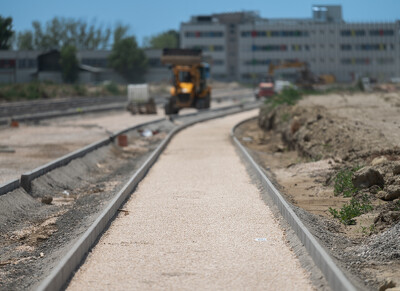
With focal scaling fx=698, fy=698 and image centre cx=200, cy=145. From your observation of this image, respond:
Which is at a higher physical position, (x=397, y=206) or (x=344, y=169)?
(x=397, y=206)

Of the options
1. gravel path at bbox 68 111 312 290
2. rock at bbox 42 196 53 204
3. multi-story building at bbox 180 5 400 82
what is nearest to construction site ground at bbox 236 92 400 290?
gravel path at bbox 68 111 312 290

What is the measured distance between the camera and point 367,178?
14.2m

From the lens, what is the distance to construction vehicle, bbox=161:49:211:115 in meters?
45.1

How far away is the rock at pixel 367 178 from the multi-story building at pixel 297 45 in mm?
120705

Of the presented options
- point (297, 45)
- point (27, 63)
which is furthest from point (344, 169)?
point (297, 45)

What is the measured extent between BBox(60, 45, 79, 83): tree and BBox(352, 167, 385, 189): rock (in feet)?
321

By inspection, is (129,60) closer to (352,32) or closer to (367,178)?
(352,32)

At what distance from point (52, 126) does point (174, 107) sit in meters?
11.2

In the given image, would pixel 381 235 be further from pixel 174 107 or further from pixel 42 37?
pixel 42 37

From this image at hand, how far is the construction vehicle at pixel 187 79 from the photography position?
148 feet

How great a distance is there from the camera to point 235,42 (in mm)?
141500

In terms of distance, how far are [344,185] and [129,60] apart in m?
108

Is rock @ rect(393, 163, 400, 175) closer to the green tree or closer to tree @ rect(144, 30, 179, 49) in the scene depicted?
the green tree

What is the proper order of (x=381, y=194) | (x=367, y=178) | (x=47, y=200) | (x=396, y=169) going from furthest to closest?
(x=47, y=200) → (x=367, y=178) → (x=396, y=169) → (x=381, y=194)
